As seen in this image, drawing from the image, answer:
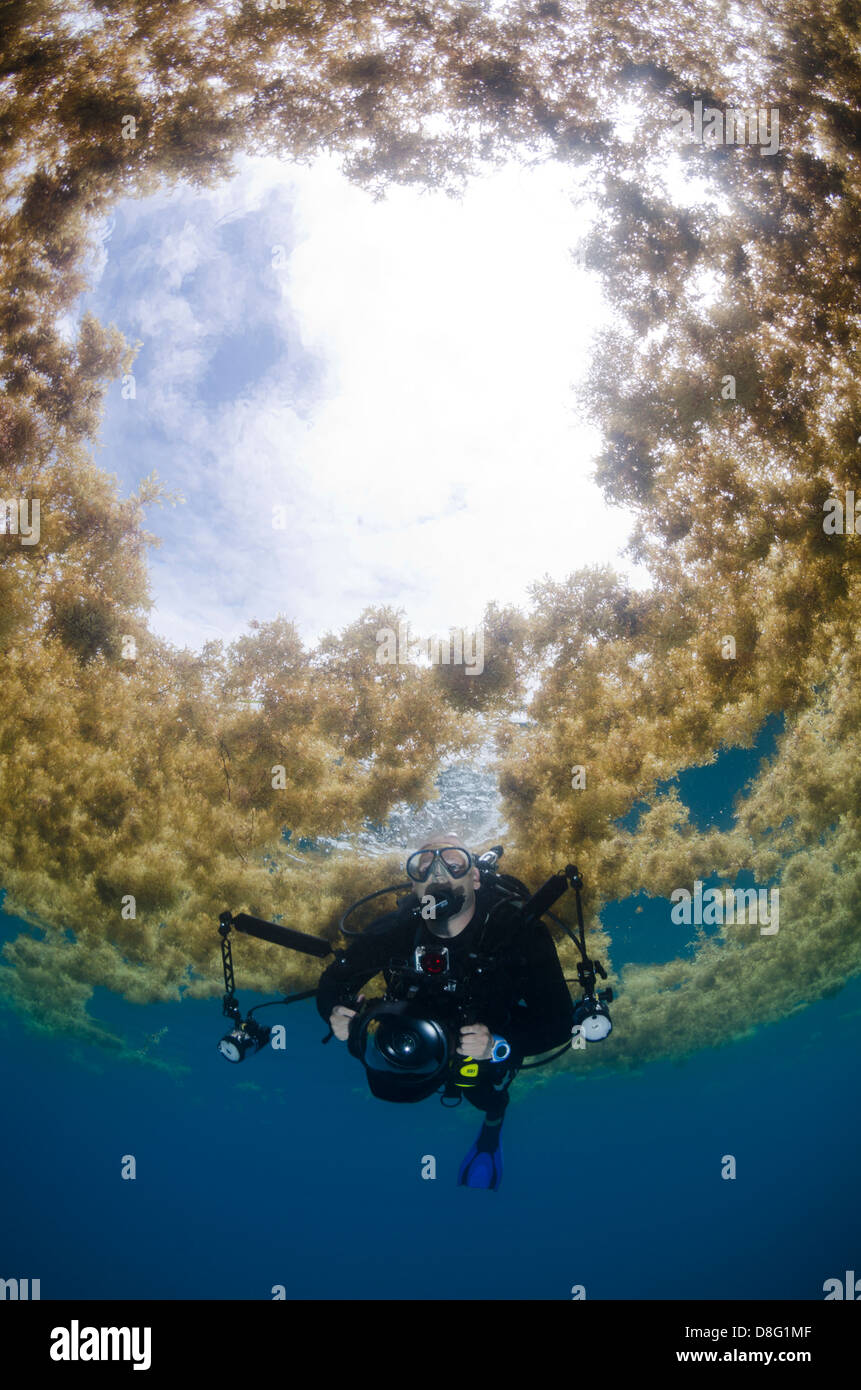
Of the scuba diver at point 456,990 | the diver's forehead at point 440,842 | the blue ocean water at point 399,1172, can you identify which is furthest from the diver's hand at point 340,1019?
the blue ocean water at point 399,1172

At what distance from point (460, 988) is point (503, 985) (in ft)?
1.35

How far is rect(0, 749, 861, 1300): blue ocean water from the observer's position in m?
22.1

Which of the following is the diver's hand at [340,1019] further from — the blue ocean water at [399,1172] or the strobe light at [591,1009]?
the blue ocean water at [399,1172]

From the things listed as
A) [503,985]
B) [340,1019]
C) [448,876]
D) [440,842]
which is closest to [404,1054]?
[503,985]

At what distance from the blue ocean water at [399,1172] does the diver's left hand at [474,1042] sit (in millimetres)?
5781

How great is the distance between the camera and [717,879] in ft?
32.7

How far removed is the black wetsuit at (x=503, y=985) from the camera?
15.8ft

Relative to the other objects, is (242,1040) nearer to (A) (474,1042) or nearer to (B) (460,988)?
(B) (460,988)

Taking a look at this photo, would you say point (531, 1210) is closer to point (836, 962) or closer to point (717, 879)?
point (836, 962)

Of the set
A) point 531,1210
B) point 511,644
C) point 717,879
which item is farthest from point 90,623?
point 531,1210

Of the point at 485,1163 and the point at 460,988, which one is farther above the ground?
the point at 460,988

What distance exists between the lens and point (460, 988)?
471 centimetres

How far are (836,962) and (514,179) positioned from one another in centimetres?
1858

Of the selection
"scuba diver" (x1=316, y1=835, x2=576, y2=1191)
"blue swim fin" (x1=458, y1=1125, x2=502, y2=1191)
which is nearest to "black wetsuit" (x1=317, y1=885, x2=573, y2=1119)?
"scuba diver" (x1=316, y1=835, x2=576, y2=1191)
